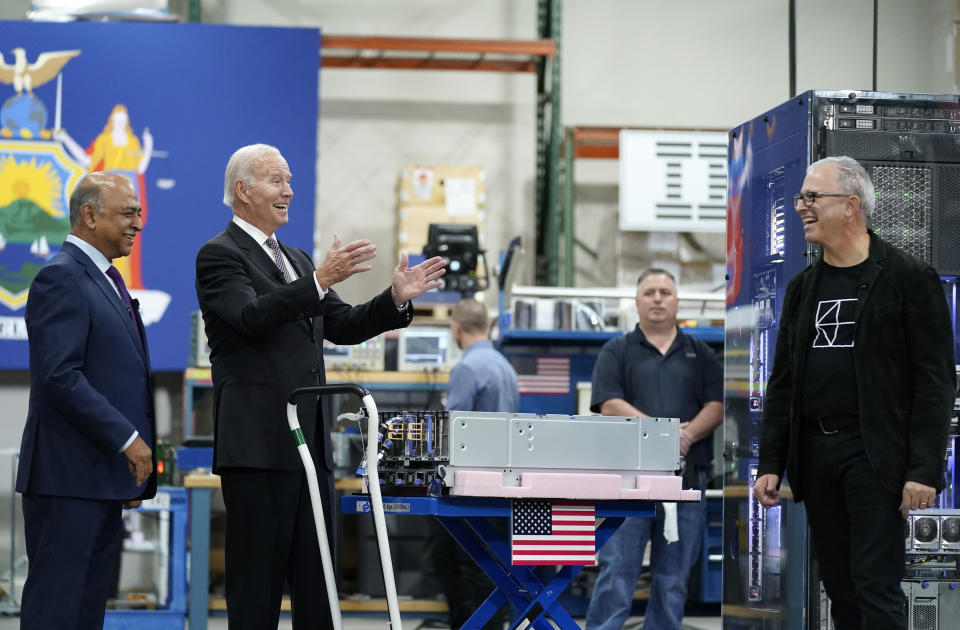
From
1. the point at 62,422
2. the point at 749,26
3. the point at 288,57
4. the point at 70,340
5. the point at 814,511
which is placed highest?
the point at 749,26

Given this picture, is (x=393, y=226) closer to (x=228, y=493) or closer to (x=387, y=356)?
(x=387, y=356)

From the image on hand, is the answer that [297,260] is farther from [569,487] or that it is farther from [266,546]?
[569,487]

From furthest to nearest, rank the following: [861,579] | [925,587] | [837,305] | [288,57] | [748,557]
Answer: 1. [288,57]
2. [748,557]
3. [925,587]
4. [837,305]
5. [861,579]

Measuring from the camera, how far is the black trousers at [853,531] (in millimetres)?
3227

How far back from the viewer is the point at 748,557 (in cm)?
458

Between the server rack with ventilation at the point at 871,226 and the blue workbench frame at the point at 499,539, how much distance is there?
963mm

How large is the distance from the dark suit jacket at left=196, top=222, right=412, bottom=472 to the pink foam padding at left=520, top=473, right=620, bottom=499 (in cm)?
61

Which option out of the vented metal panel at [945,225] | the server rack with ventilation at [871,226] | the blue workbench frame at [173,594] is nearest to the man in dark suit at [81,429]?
the server rack with ventilation at [871,226]

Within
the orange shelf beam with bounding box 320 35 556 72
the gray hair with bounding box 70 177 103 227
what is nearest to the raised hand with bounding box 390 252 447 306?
the gray hair with bounding box 70 177 103 227

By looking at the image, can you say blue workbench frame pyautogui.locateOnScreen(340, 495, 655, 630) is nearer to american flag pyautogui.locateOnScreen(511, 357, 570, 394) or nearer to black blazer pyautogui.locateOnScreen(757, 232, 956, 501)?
black blazer pyautogui.locateOnScreen(757, 232, 956, 501)

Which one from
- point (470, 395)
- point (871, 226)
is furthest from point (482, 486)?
point (470, 395)

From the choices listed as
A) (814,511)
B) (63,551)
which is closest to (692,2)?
(814,511)

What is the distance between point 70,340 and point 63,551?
610 millimetres

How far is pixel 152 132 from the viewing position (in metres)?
8.56
